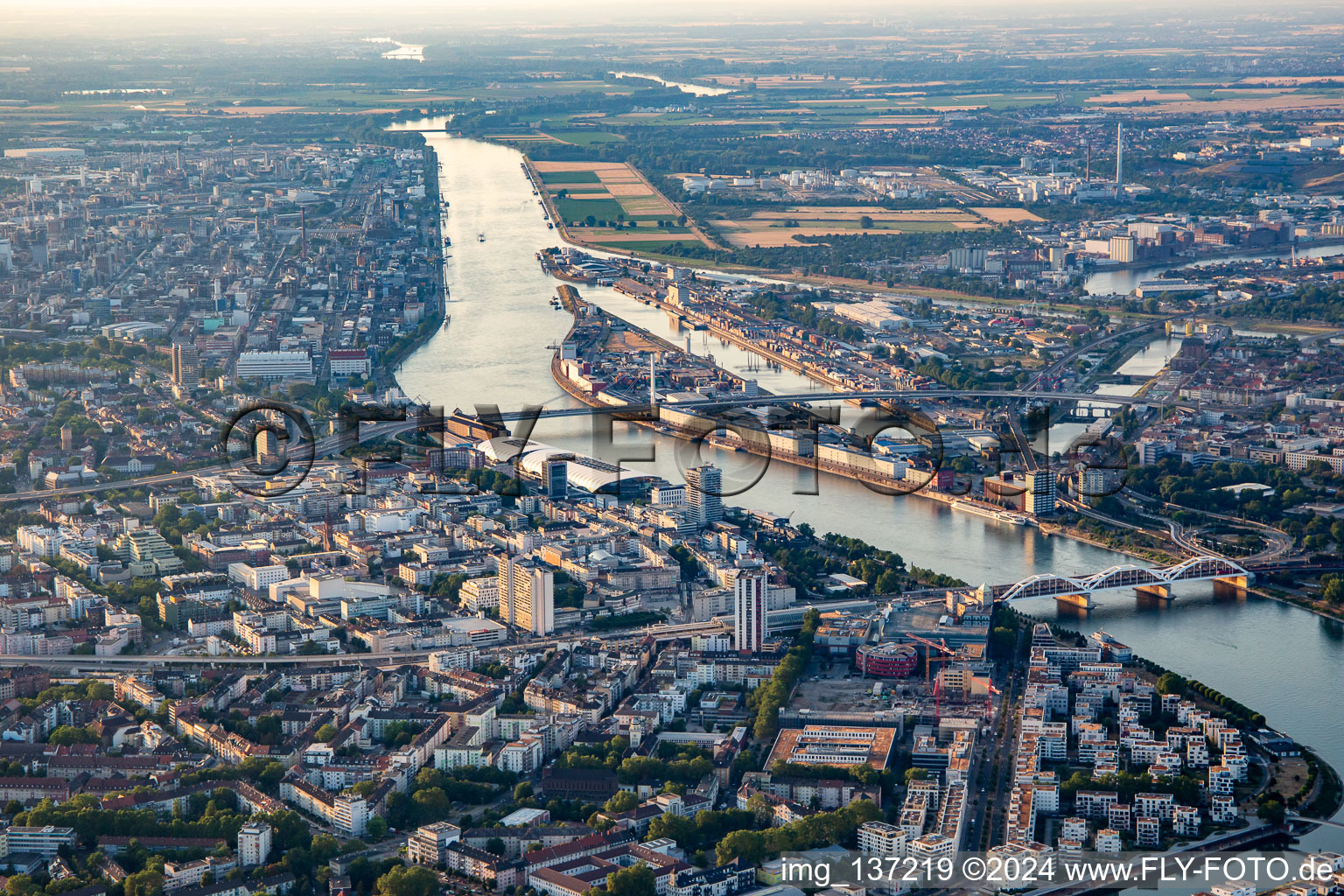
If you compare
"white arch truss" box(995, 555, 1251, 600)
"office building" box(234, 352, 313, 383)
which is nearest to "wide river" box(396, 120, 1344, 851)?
"white arch truss" box(995, 555, 1251, 600)

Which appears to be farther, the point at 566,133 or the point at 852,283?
the point at 566,133

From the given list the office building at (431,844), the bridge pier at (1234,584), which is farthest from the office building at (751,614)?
the bridge pier at (1234,584)

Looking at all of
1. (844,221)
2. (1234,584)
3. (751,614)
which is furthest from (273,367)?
(844,221)

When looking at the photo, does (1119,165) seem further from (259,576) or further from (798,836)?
(798,836)

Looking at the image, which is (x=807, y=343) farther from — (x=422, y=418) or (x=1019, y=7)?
(x=1019, y=7)

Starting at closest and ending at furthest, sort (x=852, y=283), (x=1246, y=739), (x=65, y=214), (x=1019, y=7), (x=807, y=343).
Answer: (x=1246, y=739) → (x=807, y=343) → (x=852, y=283) → (x=65, y=214) → (x=1019, y=7)

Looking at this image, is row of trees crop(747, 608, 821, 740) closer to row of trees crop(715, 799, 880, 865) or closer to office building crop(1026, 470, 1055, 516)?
row of trees crop(715, 799, 880, 865)

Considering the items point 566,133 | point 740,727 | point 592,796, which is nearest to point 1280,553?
point 740,727
